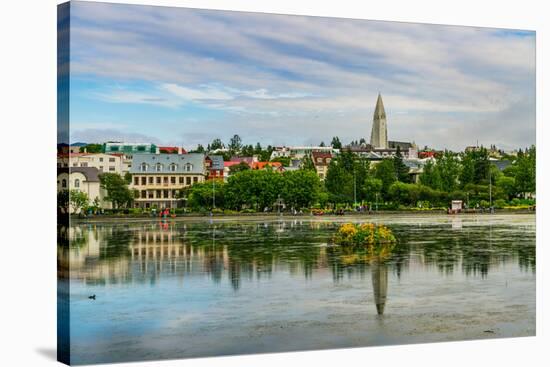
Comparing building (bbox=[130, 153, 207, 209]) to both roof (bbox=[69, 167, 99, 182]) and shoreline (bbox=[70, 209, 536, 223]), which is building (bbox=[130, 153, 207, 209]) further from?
roof (bbox=[69, 167, 99, 182])

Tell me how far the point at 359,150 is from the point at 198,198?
2.78 m

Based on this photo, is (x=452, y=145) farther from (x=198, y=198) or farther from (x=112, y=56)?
(x=112, y=56)

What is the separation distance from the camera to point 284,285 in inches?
556

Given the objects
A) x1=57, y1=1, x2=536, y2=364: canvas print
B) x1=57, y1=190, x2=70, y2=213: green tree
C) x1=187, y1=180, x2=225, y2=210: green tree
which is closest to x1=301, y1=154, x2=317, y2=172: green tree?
x1=57, y1=1, x2=536, y2=364: canvas print

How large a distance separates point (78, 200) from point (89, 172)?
1.41 feet

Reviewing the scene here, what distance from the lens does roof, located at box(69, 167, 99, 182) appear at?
12.7 meters

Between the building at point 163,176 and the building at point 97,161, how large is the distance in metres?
0.21

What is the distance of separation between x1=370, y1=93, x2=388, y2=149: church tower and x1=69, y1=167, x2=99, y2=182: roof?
4.47 metres

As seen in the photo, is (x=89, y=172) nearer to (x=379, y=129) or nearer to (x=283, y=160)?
(x=283, y=160)

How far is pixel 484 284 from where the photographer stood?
15.1 metres

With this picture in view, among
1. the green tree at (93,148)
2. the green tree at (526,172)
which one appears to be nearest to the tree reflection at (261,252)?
the green tree at (526,172)

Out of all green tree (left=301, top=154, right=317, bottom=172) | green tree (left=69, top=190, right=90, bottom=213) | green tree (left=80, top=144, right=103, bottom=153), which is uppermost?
green tree (left=80, top=144, right=103, bottom=153)

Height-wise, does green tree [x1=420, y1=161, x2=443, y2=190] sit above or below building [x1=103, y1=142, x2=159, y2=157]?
below

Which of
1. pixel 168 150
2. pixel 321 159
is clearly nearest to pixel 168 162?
pixel 168 150
